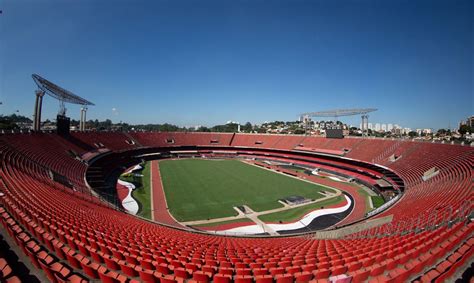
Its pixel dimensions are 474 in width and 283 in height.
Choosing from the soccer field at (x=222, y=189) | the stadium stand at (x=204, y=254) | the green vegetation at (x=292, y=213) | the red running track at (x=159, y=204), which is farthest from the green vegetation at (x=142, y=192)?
the green vegetation at (x=292, y=213)

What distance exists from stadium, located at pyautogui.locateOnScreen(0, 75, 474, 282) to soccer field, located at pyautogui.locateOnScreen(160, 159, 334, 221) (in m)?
0.23

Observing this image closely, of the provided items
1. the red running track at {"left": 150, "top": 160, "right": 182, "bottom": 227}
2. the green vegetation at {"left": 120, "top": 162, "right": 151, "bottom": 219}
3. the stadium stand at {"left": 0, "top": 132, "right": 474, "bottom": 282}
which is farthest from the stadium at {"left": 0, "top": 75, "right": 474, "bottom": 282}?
the green vegetation at {"left": 120, "top": 162, "right": 151, "bottom": 219}

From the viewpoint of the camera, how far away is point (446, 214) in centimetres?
1195

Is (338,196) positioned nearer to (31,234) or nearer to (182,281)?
(182,281)

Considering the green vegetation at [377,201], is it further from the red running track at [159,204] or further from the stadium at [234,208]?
the red running track at [159,204]

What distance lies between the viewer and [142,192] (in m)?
31.9

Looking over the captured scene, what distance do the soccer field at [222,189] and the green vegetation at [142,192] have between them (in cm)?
252

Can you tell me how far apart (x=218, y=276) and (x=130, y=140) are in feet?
207

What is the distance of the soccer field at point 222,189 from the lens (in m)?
26.6

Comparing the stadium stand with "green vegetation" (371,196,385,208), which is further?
"green vegetation" (371,196,385,208)

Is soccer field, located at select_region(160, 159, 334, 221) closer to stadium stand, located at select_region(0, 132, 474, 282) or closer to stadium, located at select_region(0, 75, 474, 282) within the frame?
stadium, located at select_region(0, 75, 474, 282)

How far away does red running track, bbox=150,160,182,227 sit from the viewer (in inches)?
924

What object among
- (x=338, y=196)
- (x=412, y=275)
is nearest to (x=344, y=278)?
(x=412, y=275)

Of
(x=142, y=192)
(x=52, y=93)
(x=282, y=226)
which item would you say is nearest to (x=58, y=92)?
(x=52, y=93)
